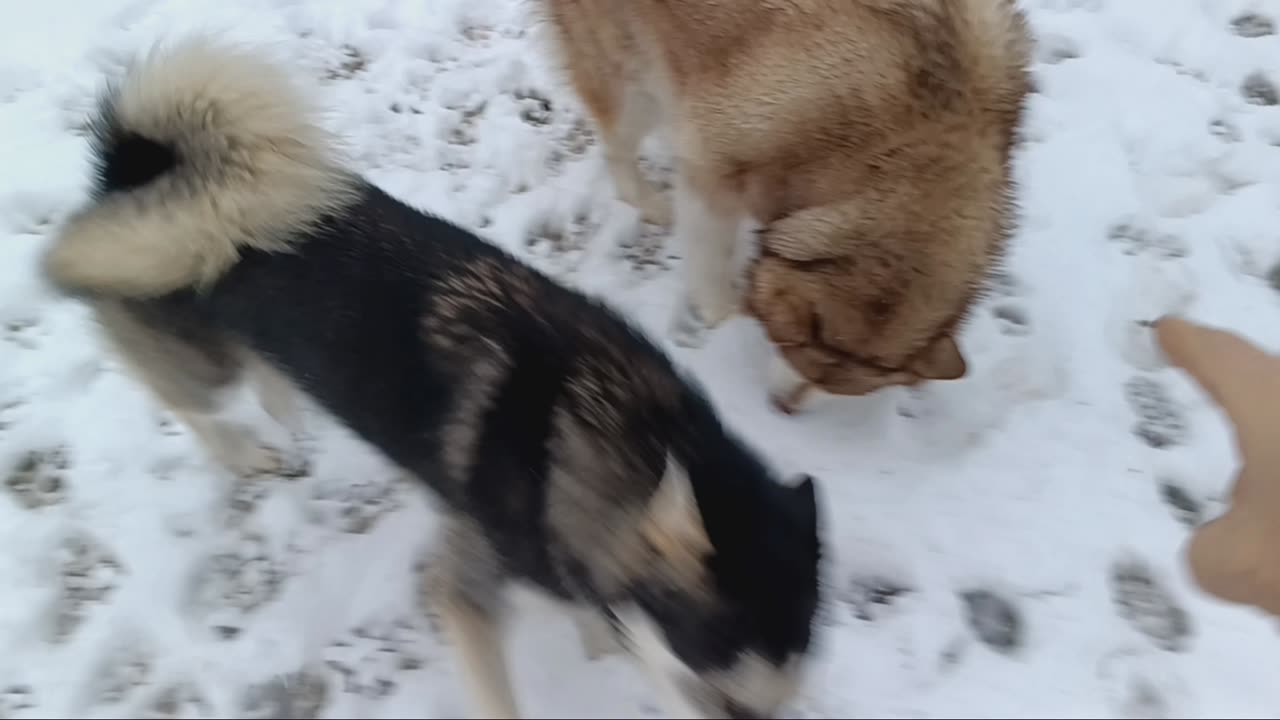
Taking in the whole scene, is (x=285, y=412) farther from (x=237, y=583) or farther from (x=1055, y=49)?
(x=1055, y=49)

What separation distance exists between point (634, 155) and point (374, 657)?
6.23 feet

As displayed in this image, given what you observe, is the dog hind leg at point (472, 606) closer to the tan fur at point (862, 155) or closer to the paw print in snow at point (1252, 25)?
the tan fur at point (862, 155)

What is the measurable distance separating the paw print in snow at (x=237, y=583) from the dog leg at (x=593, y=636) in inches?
36.7

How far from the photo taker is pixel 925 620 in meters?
2.48

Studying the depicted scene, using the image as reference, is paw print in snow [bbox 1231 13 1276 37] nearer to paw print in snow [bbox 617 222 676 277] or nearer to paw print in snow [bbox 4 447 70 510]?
paw print in snow [bbox 617 222 676 277]

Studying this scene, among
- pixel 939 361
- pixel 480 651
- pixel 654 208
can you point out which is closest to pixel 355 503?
pixel 480 651

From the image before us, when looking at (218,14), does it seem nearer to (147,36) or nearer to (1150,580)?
(147,36)

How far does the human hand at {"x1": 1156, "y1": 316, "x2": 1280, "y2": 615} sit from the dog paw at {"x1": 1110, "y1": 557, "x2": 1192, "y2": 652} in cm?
12

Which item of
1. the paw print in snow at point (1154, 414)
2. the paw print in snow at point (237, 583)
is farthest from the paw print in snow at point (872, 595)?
the paw print in snow at point (237, 583)

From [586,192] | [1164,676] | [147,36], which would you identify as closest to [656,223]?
[586,192]

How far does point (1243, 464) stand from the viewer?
2.68 meters

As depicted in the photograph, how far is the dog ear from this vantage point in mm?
1519

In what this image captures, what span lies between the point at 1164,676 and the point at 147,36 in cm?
438

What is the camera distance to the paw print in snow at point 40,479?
2.73 metres
